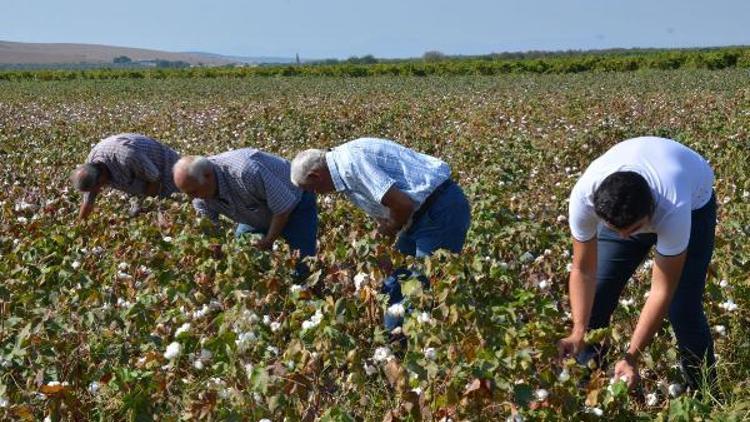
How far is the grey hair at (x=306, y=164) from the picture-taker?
146 inches

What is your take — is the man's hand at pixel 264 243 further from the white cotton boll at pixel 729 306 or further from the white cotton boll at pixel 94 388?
the white cotton boll at pixel 729 306

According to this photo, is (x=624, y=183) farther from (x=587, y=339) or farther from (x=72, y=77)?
(x=72, y=77)

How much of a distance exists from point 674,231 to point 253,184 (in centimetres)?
229

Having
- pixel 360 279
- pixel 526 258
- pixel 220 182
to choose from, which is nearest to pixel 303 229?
pixel 220 182

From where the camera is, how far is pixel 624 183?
2.51 meters

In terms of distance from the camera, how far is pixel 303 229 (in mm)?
4645

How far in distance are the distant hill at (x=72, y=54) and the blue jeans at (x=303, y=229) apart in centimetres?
12533

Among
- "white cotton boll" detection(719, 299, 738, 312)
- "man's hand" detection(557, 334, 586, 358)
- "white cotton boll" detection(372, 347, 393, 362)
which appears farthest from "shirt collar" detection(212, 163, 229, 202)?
"white cotton boll" detection(719, 299, 738, 312)

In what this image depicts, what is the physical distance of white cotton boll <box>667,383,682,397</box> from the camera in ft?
10.1

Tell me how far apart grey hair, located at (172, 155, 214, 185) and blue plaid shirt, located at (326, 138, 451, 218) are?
79 centimetres

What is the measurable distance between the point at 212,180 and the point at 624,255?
2047mm

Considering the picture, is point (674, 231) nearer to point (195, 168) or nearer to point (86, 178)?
point (195, 168)

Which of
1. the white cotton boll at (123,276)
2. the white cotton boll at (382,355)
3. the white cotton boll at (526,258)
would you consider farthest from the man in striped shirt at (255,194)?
the white cotton boll at (382,355)

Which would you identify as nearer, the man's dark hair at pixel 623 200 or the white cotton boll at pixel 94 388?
the man's dark hair at pixel 623 200
